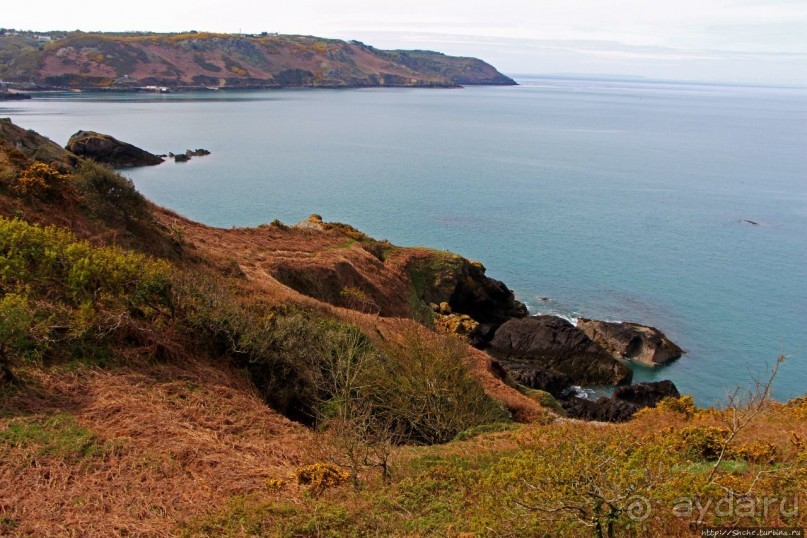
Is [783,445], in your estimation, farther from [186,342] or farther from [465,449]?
[186,342]

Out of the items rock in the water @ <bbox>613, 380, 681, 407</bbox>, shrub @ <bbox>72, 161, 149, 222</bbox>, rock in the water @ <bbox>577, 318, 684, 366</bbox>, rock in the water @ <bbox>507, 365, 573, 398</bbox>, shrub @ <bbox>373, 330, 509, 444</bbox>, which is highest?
shrub @ <bbox>72, 161, 149, 222</bbox>

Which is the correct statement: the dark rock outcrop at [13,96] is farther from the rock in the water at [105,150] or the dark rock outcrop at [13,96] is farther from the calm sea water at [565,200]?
the rock in the water at [105,150]

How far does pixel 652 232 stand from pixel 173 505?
206ft

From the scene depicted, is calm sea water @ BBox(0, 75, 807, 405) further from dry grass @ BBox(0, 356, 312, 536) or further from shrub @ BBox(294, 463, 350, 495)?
dry grass @ BBox(0, 356, 312, 536)

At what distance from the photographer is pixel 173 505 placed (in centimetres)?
1066

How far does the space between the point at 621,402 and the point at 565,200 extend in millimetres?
48877

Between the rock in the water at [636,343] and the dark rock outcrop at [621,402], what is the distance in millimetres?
4338

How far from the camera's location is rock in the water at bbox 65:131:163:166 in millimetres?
80562

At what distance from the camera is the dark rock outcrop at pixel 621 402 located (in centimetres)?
3092

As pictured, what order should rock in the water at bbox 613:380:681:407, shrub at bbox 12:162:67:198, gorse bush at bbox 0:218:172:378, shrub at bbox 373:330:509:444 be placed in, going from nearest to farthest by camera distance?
gorse bush at bbox 0:218:172:378
shrub at bbox 373:330:509:444
shrub at bbox 12:162:67:198
rock in the water at bbox 613:380:681:407

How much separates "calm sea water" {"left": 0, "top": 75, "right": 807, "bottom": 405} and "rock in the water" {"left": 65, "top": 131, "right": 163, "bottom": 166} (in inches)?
123

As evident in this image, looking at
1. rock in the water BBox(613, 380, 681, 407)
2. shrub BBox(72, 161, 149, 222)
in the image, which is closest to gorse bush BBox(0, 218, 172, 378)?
shrub BBox(72, 161, 149, 222)

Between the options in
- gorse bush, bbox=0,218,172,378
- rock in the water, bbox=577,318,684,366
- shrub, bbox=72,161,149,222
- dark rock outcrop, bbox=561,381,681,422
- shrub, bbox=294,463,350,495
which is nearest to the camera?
shrub, bbox=294,463,350,495

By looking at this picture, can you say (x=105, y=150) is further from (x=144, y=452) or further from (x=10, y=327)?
(x=144, y=452)
